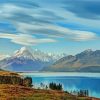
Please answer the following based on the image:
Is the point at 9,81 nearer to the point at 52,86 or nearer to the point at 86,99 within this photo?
the point at 52,86

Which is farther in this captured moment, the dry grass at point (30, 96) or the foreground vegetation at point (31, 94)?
the foreground vegetation at point (31, 94)

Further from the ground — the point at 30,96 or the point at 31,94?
the point at 31,94

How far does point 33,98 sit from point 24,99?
2.98m

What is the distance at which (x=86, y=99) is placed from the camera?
100 m

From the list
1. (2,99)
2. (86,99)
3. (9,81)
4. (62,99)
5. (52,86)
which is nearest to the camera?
(2,99)

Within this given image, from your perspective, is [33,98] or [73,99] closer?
[33,98]

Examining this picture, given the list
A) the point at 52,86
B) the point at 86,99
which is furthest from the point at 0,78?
the point at 86,99

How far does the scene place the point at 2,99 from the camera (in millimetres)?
83000

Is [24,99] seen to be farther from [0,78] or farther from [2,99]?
[0,78]

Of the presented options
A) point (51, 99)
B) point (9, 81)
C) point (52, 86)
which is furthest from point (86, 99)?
point (9, 81)

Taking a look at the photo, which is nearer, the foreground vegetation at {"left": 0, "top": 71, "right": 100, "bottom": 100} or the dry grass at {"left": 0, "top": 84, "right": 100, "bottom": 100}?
the dry grass at {"left": 0, "top": 84, "right": 100, "bottom": 100}

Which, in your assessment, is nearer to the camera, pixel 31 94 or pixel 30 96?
pixel 30 96

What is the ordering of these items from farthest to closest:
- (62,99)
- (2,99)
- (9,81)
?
(9,81) < (62,99) < (2,99)

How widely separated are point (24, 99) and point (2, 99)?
5.50 m
